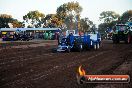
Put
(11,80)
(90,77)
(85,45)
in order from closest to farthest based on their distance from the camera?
(90,77) < (11,80) < (85,45)

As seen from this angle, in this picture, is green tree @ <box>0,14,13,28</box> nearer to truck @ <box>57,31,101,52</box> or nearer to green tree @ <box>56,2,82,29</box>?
green tree @ <box>56,2,82,29</box>

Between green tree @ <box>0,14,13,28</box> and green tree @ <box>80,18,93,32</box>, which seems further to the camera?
green tree @ <box>0,14,13,28</box>

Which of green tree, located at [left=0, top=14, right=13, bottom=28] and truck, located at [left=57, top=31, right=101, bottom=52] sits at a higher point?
green tree, located at [left=0, top=14, right=13, bottom=28]

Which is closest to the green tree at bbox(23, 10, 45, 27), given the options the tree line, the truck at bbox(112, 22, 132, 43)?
the tree line

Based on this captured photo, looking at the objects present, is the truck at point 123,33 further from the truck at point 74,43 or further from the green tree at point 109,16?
the green tree at point 109,16

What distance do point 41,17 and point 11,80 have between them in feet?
321

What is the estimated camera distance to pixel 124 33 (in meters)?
31.5

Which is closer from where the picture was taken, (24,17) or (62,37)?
(62,37)

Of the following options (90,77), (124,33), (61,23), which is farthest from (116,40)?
(61,23)

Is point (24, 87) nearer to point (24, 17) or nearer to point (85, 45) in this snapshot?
point (85, 45)

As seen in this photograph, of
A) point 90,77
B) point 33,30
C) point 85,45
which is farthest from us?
point 33,30

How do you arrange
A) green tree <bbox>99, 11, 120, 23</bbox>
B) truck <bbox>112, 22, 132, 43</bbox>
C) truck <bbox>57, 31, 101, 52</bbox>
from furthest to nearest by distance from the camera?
green tree <bbox>99, 11, 120, 23</bbox> < truck <bbox>112, 22, 132, 43</bbox> < truck <bbox>57, 31, 101, 52</bbox>

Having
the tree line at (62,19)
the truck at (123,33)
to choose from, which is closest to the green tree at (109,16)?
the tree line at (62,19)

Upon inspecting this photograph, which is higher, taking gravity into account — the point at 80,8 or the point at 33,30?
the point at 80,8
